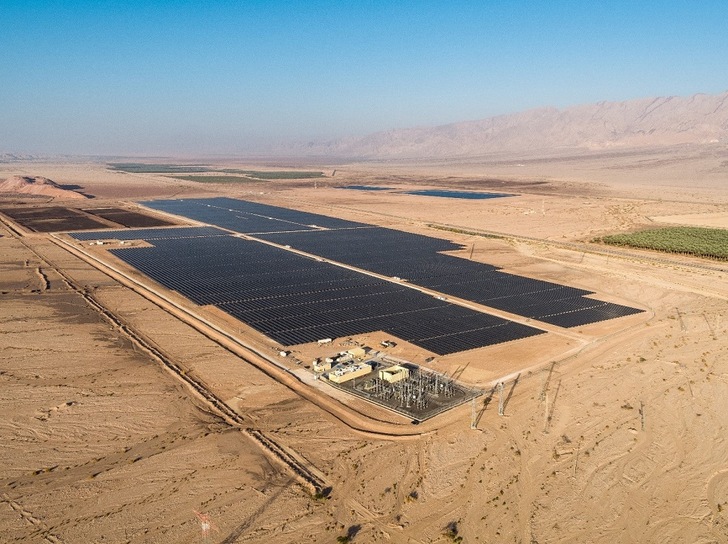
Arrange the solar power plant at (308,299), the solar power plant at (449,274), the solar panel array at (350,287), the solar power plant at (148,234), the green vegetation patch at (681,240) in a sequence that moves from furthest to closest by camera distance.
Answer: the solar power plant at (148,234) → the green vegetation patch at (681,240) → the solar power plant at (449,274) → the solar panel array at (350,287) → the solar power plant at (308,299)

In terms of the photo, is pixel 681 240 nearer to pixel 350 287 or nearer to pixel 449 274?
pixel 449 274

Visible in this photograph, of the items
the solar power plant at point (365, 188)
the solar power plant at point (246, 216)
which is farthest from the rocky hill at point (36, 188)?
the solar power plant at point (365, 188)

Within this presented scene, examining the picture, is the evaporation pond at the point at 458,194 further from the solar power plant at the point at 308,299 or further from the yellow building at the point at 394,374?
the yellow building at the point at 394,374

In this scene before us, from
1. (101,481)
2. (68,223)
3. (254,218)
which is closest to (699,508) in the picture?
(101,481)

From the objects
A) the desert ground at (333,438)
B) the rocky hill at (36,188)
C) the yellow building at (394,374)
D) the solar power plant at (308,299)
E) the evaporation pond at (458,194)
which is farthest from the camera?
the evaporation pond at (458,194)

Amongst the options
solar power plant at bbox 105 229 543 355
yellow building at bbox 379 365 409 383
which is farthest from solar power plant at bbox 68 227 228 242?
yellow building at bbox 379 365 409 383

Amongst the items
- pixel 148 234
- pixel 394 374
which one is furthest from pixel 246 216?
pixel 394 374
